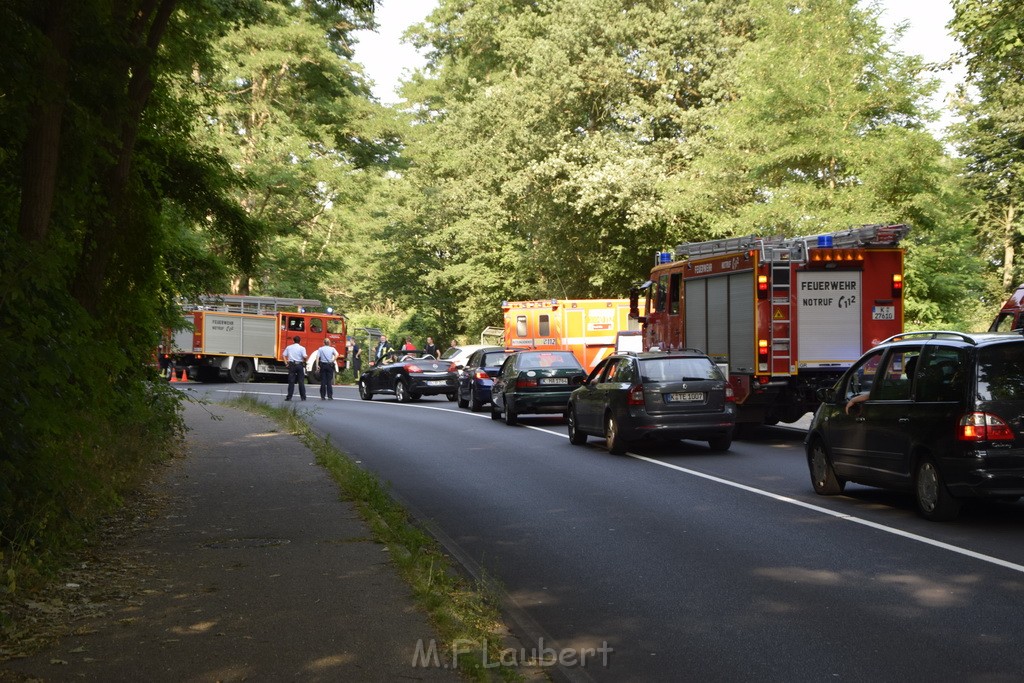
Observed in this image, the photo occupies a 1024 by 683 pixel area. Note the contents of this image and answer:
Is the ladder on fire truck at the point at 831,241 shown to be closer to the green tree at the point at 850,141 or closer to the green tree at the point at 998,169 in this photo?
the green tree at the point at 850,141

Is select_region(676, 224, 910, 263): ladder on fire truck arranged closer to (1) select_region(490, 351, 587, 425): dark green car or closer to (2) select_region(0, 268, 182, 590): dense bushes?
(1) select_region(490, 351, 587, 425): dark green car

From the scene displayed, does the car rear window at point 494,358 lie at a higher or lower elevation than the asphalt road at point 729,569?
higher

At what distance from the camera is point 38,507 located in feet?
27.2

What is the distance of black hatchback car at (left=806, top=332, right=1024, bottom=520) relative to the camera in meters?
10.2

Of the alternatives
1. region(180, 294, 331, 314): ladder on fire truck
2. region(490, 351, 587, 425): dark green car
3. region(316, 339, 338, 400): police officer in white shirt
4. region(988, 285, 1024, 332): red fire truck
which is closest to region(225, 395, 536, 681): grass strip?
region(490, 351, 587, 425): dark green car

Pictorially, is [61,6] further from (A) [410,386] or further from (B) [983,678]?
(A) [410,386]

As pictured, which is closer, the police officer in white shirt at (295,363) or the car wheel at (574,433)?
the car wheel at (574,433)

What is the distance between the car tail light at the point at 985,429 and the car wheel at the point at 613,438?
26.1 feet

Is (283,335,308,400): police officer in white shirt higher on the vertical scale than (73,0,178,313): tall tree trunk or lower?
lower

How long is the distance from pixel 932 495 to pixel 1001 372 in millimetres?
1257

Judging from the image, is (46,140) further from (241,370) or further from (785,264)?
(241,370)

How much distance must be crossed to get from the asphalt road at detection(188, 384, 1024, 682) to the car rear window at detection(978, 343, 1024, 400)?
45.2 inches

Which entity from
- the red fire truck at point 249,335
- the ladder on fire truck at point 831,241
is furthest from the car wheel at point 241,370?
the ladder on fire truck at point 831,241

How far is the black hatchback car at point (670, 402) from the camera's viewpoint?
57.7 ft
